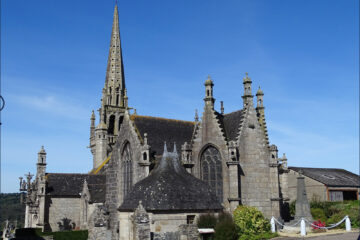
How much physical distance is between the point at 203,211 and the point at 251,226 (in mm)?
2993

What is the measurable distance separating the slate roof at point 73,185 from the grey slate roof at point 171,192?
10313 millimetres

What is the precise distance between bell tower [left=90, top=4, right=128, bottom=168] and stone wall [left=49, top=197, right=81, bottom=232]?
12892 millimetres

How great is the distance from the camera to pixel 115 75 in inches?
2203

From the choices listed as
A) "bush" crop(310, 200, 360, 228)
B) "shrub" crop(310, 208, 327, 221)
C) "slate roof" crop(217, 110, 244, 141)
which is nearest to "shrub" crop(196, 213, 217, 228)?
"slate roof" crop(217, 110, 244, 141)

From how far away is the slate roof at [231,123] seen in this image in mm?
26969

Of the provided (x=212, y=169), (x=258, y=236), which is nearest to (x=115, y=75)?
(x=212, y=169)

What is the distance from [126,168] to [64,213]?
36.5 feet

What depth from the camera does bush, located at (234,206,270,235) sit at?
22.0 m

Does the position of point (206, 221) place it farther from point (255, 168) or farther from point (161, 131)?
point (161, 131)

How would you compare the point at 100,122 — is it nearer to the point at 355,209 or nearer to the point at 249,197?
the point at 249,197

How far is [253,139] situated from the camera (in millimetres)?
26844

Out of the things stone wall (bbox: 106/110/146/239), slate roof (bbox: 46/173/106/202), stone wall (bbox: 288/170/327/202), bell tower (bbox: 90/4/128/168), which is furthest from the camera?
bell tower (bbox: 90/4/128/168)

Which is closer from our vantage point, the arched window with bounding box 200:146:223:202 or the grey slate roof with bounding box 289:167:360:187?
the arched window with bounding box 200:146:223:202

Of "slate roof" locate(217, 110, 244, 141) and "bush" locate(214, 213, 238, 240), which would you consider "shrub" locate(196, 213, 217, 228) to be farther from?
"slate roof" locate(217, 110, 244, 141)
